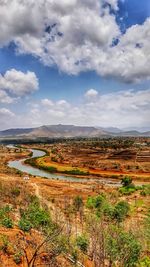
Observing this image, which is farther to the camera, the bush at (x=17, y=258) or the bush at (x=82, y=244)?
the bush at (x=82, y=244)

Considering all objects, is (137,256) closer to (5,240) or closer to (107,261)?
(107,261)

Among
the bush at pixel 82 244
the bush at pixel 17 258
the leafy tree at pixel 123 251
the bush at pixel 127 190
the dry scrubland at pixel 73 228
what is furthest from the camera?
the bush at pixel 127 190

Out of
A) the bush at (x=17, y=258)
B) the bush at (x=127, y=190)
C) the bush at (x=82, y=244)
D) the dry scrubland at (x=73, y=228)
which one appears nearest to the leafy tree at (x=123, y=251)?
the dry scrubland at (x=73, y=228)

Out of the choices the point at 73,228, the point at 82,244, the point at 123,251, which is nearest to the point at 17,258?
the point at 82,244

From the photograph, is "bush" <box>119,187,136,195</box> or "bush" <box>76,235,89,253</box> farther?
"bush" <box>119,187,136,195</box>

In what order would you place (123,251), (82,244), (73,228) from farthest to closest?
(73,228) < (82,244) < (123,251)

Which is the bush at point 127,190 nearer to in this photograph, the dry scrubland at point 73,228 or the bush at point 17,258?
the dry scrubland at point 73,228

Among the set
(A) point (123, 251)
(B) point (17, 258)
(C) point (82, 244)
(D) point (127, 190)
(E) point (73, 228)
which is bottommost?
(D) point (127, 190)

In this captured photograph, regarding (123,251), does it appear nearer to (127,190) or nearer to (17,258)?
(17,258)

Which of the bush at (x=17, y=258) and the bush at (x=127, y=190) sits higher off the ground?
the bush at (x=17, y=258)

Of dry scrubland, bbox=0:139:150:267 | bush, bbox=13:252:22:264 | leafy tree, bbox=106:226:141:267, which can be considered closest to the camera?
bush, bbox=13:252:22:264

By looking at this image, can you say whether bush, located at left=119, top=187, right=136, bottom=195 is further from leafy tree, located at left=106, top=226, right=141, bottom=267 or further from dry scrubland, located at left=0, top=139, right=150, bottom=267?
leafy tree, located at left=106, top=226, right=141, bottom=267

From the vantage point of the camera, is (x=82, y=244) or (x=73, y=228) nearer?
(x=82, y=244)

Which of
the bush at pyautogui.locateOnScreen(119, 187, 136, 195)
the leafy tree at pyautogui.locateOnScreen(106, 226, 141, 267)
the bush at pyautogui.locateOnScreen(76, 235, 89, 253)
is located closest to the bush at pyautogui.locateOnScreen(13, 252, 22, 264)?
the bush at pyautogui.locateOnScreen(76, 235, 89, 253)
